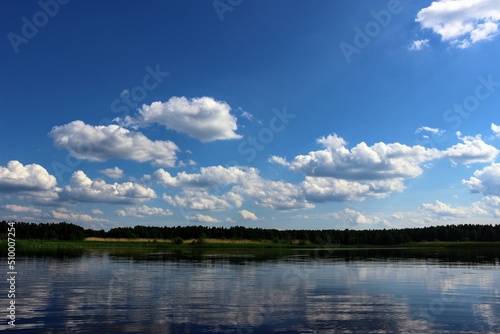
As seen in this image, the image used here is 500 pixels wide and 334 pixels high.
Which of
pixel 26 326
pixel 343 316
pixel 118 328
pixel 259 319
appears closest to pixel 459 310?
pixel 343 316

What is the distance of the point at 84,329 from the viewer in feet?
76.9

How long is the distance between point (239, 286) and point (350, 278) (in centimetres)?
1641

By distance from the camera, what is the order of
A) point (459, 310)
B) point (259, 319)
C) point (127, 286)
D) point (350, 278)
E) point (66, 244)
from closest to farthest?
point (259, 319), point (459, 310), point (127, 286), point (350, 278), point (66, 244)

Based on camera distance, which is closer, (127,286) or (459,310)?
(459,310)

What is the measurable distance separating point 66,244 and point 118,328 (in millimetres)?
178445

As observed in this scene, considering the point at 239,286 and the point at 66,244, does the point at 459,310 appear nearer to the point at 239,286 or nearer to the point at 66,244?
the point at 239,286

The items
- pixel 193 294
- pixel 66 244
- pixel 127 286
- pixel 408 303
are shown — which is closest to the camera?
pixel 408 303

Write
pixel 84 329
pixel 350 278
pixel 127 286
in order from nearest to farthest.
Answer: pixel 84 329 → pixel 127 286 → pixel 350 278

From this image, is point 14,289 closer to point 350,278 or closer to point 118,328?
point 118,328

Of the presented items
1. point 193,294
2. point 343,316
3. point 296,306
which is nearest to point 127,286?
point 193,294

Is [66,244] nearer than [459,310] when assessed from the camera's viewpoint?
No

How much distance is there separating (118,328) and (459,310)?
2274 cm

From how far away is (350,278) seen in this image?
5266cm

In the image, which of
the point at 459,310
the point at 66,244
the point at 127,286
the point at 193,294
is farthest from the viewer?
the point at 66,244
